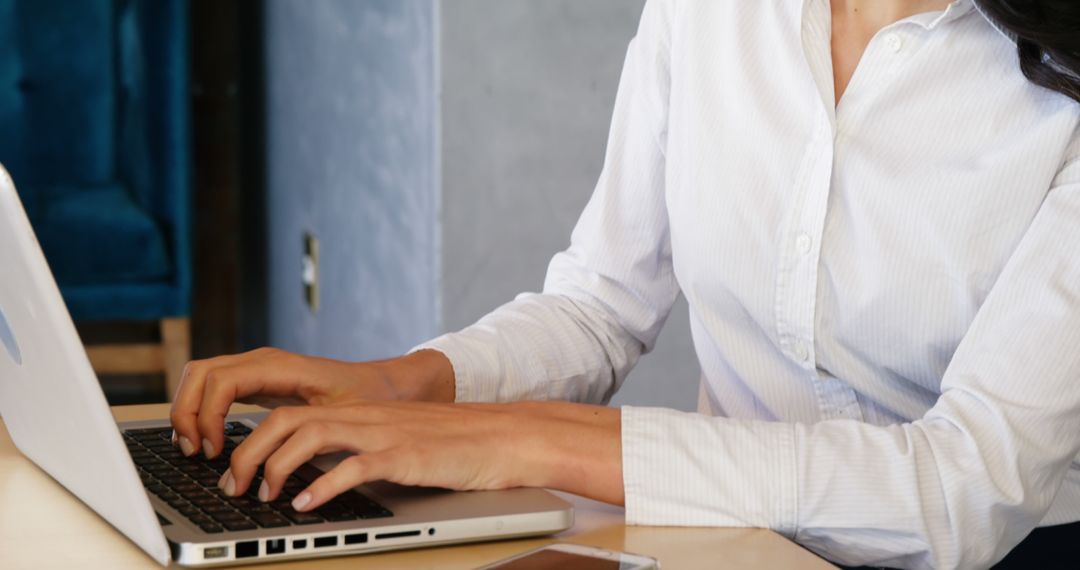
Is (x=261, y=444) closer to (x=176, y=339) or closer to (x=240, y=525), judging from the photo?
→ (x=240, y=525)

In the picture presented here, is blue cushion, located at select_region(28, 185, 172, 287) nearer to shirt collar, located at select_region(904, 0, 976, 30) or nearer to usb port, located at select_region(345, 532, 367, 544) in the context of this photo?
shirt collar, located at select_region(904, 0, 976, 30)

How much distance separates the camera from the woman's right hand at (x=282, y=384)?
2.90ft

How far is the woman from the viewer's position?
0.82 metres

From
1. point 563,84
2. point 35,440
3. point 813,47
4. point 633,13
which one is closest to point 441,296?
point 563,84

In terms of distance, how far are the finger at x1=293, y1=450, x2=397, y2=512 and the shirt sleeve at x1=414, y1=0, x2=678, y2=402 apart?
0.38 metres

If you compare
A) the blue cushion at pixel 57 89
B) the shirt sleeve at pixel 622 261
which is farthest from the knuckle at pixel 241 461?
the blue cushion at pixel 57 89

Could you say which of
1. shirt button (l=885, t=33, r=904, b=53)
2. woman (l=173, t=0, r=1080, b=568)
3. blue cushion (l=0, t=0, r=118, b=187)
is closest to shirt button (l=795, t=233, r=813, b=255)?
woman (l=173, t=0, r=1080, b=568)

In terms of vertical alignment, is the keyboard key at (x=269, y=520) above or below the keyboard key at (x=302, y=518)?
above

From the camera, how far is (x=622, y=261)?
120cm

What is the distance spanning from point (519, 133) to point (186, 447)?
124cm

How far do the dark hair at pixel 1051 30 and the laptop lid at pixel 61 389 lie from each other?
2.11ft

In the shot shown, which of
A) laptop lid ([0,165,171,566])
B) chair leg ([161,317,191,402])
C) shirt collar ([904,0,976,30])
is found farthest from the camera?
chair leg ([161,317,191,402])

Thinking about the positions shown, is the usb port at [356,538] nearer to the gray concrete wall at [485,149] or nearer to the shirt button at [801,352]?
the shirt button at [801,352]

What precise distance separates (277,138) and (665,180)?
2.16m
